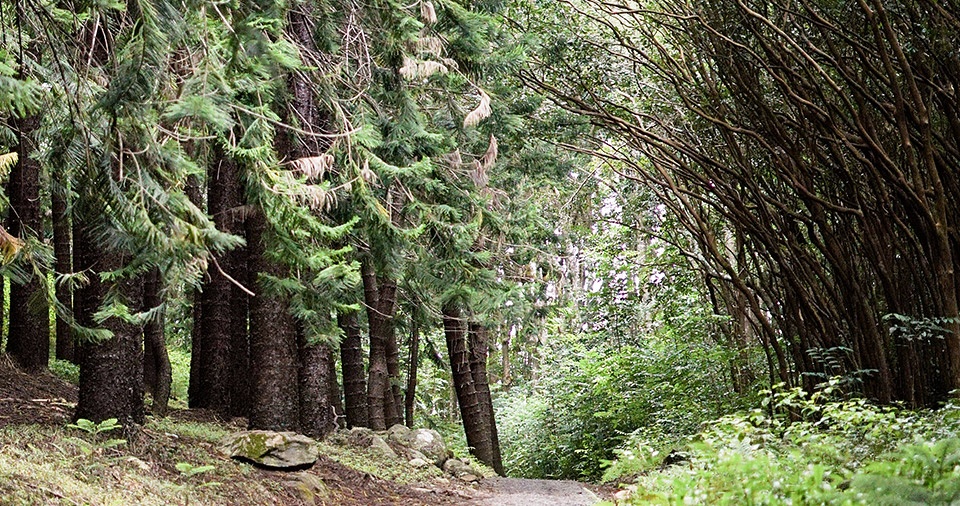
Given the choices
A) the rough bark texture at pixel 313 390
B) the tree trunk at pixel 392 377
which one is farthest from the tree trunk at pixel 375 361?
the rough bark texture at pixel 313 390

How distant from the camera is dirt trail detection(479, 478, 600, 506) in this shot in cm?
911

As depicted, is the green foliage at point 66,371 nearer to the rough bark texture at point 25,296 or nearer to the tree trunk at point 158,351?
the rough bark texture at point 25,296

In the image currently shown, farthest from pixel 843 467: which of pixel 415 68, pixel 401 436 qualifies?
pixel 401 436

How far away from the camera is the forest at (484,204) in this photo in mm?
5355

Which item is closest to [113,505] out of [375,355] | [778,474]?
[778,474]

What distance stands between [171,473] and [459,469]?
527 cm

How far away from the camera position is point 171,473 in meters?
6.74

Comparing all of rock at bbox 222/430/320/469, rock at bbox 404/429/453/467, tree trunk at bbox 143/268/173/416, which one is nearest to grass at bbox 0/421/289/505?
rock at bbox 222/430/320/469

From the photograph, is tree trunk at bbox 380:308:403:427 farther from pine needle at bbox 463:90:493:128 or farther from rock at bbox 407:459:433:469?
pine needle at bbox 463:90:493:128

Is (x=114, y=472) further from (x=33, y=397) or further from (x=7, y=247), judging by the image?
(x=33, y=397)

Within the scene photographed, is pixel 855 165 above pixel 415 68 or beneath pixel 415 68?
beneath

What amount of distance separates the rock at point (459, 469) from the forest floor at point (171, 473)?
1.00ft

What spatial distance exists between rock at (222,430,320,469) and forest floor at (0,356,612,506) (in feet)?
0.38

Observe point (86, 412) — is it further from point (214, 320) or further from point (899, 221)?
point (899, 221)
